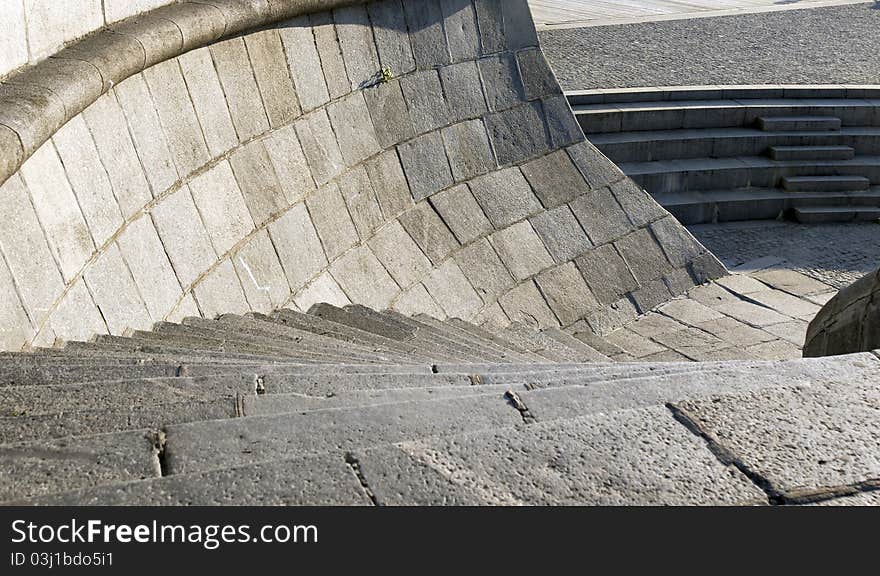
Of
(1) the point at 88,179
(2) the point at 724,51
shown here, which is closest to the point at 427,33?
(1) the point at 88,179

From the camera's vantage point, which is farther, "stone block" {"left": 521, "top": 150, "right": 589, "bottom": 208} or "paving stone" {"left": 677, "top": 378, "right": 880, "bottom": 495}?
"stone block" {"left": 521, "top": 150, "right": 589, "bottom": 208}

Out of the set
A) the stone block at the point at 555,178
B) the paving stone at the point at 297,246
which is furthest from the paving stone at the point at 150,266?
the stone block at the point at 555,178

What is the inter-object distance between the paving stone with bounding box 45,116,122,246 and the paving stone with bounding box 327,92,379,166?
2.26 meters

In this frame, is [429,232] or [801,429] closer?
[801,429]

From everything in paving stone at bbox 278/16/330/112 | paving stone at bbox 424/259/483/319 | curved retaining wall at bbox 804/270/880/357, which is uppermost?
paving stone at bbox 278/16/330/112

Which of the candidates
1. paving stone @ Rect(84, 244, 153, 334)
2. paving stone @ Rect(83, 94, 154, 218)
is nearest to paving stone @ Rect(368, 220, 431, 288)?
paving stone @ Rect(83, 94, 154, 218)

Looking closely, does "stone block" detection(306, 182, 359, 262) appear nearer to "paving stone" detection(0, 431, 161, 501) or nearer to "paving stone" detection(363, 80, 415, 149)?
"paving stone" detection(363, 80, 415, 149)

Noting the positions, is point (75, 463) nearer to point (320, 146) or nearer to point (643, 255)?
point (320, 146)

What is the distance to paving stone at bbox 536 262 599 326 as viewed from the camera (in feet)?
25.1

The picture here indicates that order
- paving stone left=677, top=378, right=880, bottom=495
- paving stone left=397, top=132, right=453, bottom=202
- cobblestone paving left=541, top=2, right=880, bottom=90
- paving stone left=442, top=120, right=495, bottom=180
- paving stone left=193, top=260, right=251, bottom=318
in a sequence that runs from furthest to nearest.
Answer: cobblestone paving left=541, top=2, right=880, bottom=90, paving stone left=442, top=120, right=495, bottom=180, paving stone left=397, top=132, right=453, bottom=202, paving stone left=193, top=260, right=251, bottom=318, paving stone left=677, top=378, right=880, bottom=495

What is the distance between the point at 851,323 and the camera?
206 inches

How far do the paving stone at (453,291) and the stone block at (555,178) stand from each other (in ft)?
4.05

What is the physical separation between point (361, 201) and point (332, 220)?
360 millimetres
